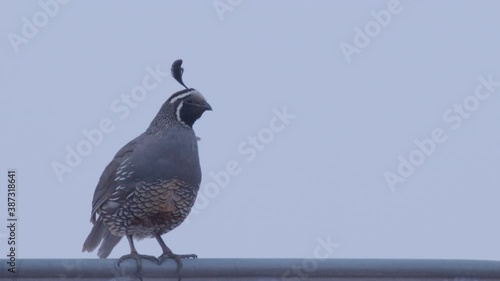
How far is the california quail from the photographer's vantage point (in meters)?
5.64

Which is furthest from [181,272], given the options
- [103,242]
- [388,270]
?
[103,242]

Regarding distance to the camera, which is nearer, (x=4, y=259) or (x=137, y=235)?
(x=4, y=259)

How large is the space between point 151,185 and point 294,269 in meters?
2.08

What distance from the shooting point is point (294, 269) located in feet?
12.2

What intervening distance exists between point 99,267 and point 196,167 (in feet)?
6.86

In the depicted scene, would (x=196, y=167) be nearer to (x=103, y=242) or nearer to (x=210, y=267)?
(x=103, y=242)

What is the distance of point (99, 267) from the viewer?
147 inches

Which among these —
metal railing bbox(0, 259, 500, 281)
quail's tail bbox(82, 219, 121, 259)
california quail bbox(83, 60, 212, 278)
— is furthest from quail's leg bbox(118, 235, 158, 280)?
quail's tail bbox(82, 219, 121, 259)

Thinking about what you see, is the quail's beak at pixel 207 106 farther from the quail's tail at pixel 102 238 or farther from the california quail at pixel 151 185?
the quail's tail at pixel 102 238

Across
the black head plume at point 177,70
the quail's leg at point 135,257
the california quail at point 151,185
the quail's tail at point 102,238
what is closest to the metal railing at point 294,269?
the quail's leg at point 135,257

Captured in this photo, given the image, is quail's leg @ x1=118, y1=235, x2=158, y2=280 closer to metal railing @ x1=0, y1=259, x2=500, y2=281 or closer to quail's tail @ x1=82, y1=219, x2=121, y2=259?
metal railing @ x1=0, y1=259, x2=500, y2=281

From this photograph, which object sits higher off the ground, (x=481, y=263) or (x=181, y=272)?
(x=181, y=272)

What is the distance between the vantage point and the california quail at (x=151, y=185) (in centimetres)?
564

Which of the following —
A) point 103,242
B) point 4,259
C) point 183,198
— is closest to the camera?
point 4,259
